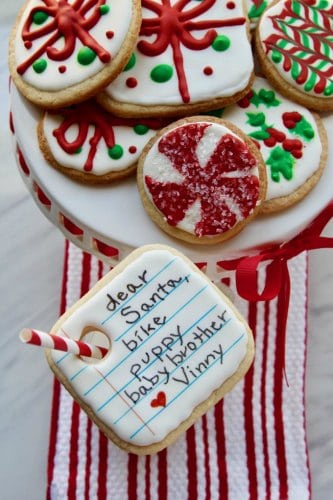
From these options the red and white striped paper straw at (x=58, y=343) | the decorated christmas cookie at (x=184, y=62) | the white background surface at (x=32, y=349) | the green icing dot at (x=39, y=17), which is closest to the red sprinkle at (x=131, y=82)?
the decorated christmas cookie at (x=184, y=62)

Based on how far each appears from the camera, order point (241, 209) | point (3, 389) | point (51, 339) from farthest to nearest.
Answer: point (3, 389) < point (241, 209) < point (51, 339)

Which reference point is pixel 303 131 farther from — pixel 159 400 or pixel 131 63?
pixel 159 400

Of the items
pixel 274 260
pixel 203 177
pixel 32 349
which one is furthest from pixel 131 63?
pixel 32 349

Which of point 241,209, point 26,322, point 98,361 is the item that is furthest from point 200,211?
point 26,322

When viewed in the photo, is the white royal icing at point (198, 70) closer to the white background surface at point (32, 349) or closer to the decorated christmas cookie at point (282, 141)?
the decorated christmas cookie at point (282, 141)

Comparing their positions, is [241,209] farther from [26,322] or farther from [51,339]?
[26,322]

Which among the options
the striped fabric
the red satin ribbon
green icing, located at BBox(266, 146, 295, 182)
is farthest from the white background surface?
green icing, located at BBox(266, 146, 295, 182)

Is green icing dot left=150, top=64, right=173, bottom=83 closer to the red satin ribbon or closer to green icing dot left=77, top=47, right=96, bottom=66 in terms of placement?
green icing dot left=77, top=47, right=96, bottom=66
